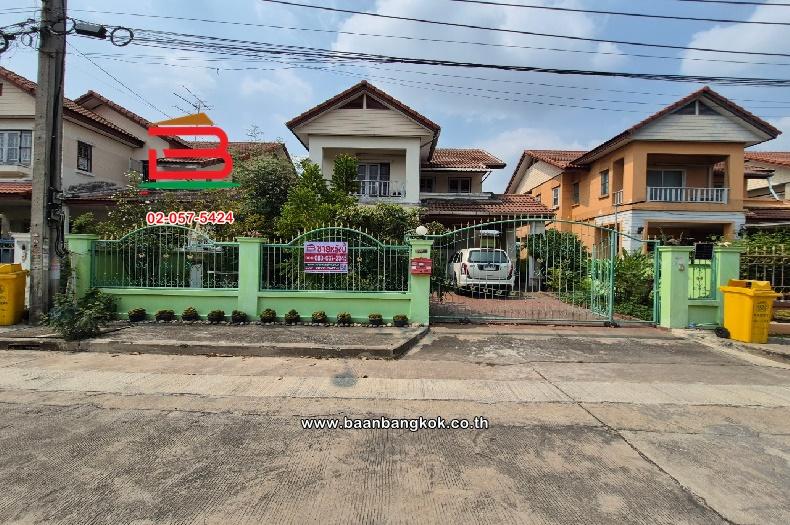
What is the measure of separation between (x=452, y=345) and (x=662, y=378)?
3176 mm

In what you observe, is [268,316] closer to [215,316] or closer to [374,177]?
[215,316]

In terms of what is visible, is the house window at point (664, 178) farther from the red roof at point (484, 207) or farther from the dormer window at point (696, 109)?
the red roof at point (484, 207)

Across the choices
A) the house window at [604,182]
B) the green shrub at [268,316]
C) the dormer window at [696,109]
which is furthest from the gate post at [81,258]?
the dormer window at [696,109]

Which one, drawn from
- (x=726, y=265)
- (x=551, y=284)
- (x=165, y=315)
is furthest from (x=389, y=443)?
(x=726, y=265)

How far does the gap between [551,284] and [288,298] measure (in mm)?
6149

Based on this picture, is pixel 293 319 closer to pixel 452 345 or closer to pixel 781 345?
pixel 452 345

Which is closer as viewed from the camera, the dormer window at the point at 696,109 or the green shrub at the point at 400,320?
the green shrub at the point at 400,320

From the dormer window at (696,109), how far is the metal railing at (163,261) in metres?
19.2

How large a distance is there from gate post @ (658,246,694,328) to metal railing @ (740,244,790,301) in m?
1.44

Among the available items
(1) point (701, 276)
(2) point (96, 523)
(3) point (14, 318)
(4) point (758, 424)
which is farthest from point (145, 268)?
(1) point (701, 276)

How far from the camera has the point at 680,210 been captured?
62.0 ft

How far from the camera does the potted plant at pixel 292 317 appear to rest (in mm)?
8938

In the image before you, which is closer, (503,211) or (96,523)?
(96,523)

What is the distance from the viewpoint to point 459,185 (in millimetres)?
22641
